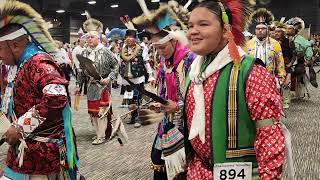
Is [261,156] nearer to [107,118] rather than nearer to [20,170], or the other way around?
[20,170]

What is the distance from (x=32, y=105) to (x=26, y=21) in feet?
1.60

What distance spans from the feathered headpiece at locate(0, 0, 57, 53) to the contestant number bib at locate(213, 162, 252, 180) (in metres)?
1.36

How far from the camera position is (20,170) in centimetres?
241

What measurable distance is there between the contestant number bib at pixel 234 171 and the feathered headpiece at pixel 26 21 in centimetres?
136

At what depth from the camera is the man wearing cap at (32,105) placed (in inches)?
90.8

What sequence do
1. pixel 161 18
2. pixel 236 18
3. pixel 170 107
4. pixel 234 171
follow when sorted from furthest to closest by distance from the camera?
pixel 161 18 → pixel 170 107 → pixel 236 18 → pixel 234 171

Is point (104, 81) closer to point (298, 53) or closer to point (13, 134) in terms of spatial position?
point (13, 134)

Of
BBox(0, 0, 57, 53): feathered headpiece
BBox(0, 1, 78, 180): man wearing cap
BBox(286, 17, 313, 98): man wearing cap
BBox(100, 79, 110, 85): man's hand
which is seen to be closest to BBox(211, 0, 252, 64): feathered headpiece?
BBox(0, 1, 78, 180): man wearing cap

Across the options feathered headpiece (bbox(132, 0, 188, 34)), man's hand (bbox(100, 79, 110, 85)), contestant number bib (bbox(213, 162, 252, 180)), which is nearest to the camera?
contestant number bib (bbox(213, 162, 252, 180))

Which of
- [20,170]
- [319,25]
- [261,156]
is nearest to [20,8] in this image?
[20,170]

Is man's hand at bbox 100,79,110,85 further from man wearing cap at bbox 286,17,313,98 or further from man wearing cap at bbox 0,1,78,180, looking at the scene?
man wearing cap at bbox 286,17,313,98

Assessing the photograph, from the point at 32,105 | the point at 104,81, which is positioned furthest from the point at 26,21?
the point at 104,81

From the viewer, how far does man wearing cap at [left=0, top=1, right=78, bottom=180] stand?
231 centimetres

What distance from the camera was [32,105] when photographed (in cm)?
238
